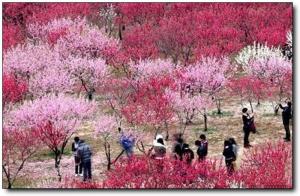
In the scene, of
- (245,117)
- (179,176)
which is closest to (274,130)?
(245,117)

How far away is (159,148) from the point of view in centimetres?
1274

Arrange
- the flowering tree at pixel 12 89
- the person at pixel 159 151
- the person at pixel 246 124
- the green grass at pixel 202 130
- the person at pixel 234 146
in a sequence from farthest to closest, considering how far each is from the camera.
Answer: the green grass at pixel 202 130 < the person at pixel 246 124 < the flowering tree at pixel 12 89 < the person at pixel 234 146 < the person at pixel 159 151

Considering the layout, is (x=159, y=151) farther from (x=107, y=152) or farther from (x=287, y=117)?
(x=287, y=117)

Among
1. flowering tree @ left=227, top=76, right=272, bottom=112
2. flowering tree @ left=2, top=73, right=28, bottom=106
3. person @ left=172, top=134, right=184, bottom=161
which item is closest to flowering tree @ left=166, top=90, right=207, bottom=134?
flowering tree @ left=227, top=76, right=272, bottom=112

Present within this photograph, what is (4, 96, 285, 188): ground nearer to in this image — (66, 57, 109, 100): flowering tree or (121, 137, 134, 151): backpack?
(121, 137, 134, 151): backpack

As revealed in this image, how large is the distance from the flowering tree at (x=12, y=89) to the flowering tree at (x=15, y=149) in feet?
1.95

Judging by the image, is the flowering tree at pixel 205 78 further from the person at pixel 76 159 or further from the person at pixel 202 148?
the person at pixel 76 159

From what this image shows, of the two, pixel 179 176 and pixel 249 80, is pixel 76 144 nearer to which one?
pixel 179 176

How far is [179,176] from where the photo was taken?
37.6 ft

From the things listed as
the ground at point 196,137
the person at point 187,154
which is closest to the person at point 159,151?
the ground at point 196,137

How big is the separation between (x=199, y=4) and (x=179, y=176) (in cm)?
414

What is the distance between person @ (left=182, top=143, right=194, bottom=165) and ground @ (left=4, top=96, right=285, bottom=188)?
26 cm

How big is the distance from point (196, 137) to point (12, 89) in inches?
138

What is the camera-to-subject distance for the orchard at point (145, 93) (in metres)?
12.0
